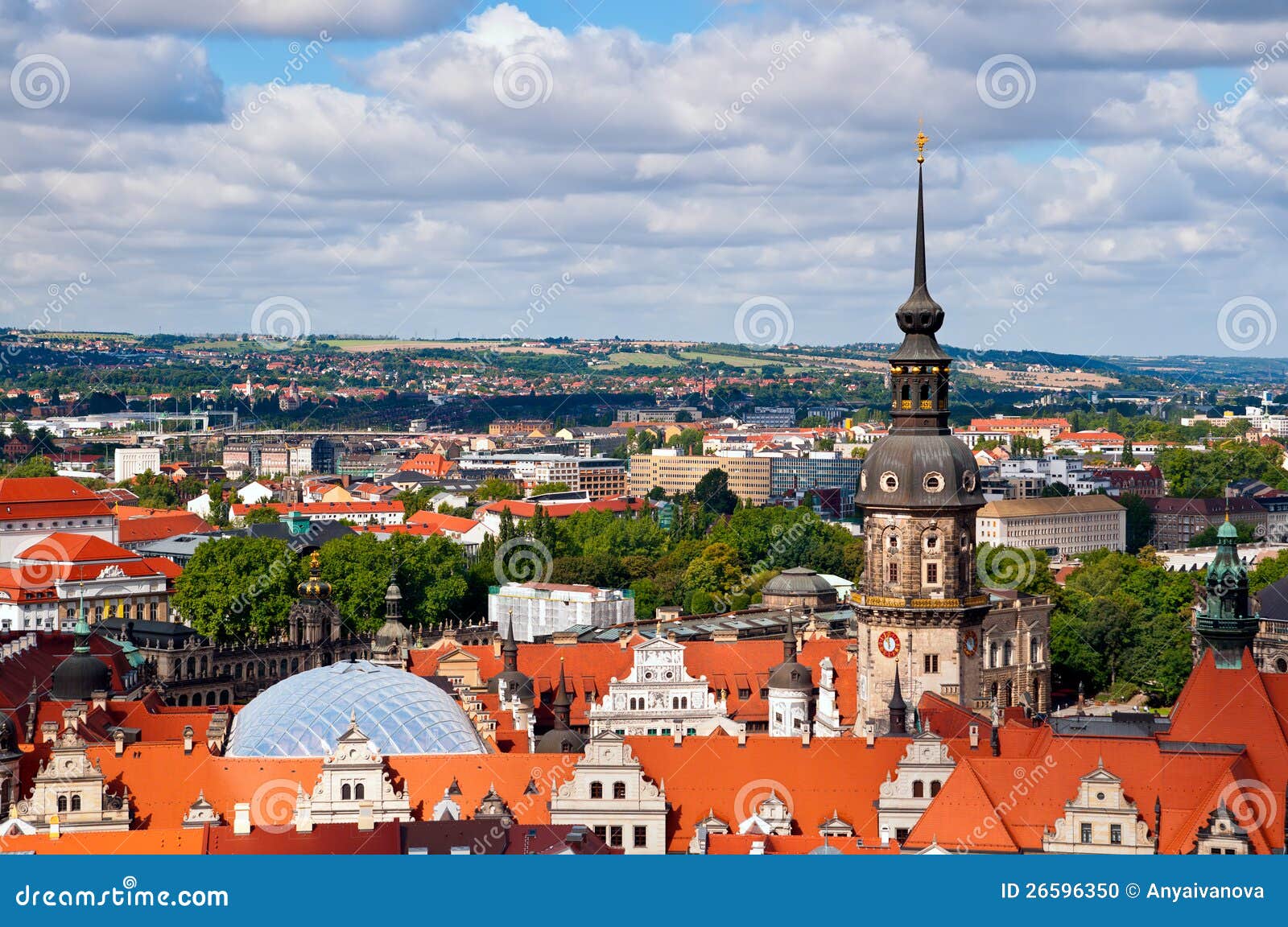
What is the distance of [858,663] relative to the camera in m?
80.1

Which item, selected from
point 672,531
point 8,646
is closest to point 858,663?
point 8,646

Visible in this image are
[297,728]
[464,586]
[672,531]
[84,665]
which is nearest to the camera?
[297,728]

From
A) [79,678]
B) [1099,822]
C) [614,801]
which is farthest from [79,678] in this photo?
[1099,822]

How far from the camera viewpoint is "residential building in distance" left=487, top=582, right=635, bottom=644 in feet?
444

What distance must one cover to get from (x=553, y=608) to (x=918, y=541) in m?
61.8

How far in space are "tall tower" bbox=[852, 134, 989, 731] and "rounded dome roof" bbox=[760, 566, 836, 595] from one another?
45828 mm

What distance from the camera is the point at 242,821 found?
2381 inches

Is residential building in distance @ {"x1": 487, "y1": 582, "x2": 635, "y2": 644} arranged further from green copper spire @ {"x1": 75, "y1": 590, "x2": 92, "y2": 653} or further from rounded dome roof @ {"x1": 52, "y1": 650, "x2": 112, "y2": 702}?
rounded dome roof @ {"x1": 52, "y1": 650, "x2": 112, "y2": 702}

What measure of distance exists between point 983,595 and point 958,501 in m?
3.98

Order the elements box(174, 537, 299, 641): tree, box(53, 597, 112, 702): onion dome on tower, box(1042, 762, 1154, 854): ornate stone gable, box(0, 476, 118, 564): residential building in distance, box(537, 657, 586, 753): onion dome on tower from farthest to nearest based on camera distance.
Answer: box(0, 476, 118, 564): residential building in distance → box(174, 537, 299, 641): tree → box(53, 597, 112, 702): onion dome on tower → box(537, 657, 586, 753): onion dome on tower → box(1042, 762, 1154, 854): ornate stone gable

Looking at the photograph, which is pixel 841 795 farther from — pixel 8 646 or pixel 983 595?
pixel 8 646

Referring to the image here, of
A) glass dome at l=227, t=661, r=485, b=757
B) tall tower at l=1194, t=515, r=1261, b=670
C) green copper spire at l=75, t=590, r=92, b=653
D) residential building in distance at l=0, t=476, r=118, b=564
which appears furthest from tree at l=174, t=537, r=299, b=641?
tall tower at l=1194, t=515, r=1261, b=670

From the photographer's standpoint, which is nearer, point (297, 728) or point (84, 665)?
point (297, 728)

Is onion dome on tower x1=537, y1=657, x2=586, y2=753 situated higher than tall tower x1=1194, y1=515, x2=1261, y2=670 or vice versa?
tall tower x1=1194, y1=515, x2=1261, y2=670
